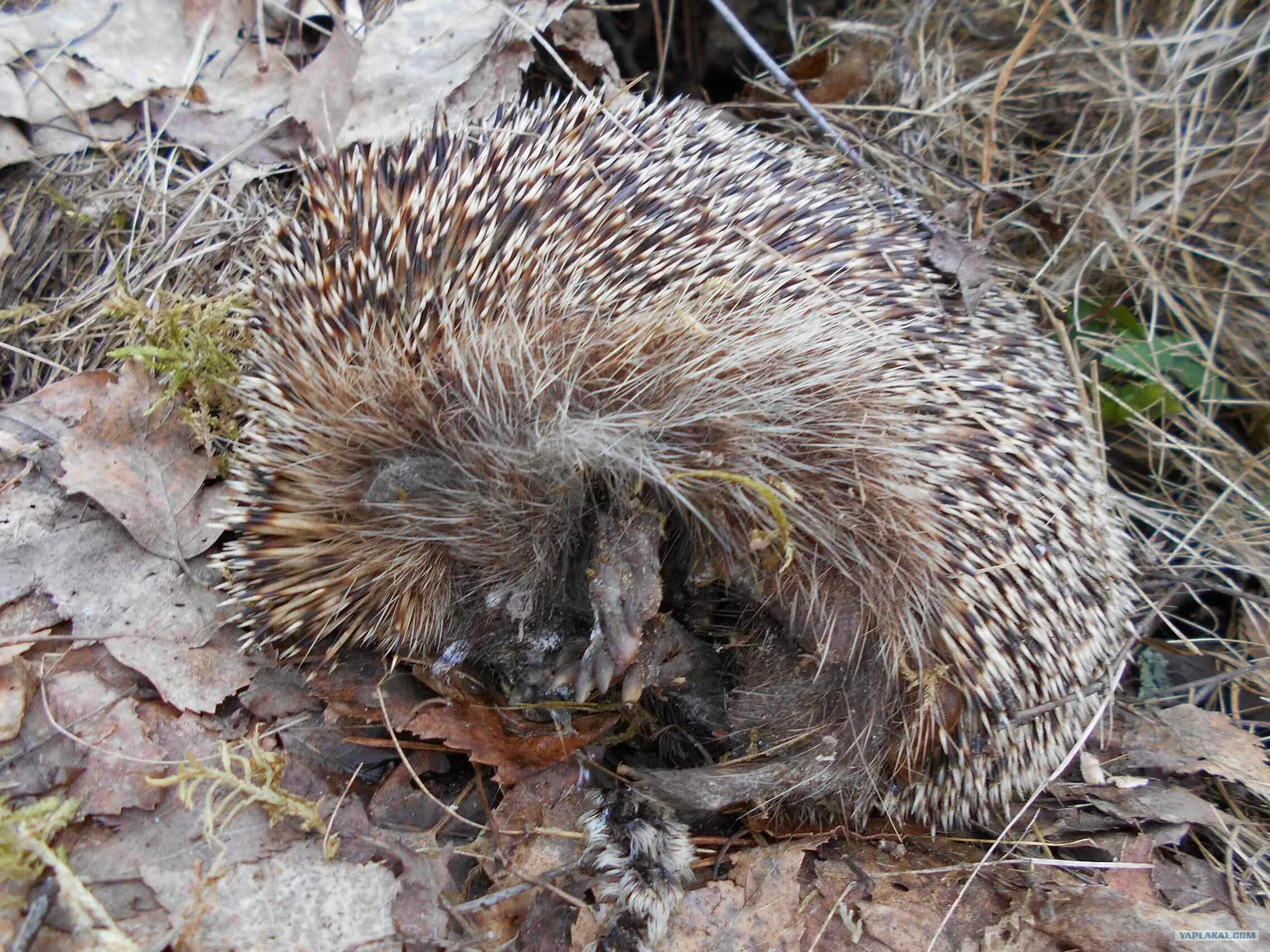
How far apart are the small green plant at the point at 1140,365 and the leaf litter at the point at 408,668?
21 mm

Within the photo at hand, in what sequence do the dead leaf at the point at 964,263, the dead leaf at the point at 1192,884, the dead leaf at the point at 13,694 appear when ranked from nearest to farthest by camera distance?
the dead leaf at the point at 13,694 < the dead leaf at the point at 1192,884 < the dead leaf at the point at 964,263

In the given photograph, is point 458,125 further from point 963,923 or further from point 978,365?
point 963,923

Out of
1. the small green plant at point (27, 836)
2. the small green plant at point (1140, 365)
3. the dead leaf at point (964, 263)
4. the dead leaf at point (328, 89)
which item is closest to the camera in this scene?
the small green plant at point (27, 836)

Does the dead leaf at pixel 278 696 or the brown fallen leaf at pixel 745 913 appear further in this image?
the dead leaf at pixel 278 696

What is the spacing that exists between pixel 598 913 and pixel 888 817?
41.6 inches

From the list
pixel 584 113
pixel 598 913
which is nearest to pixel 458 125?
pixel 584 113

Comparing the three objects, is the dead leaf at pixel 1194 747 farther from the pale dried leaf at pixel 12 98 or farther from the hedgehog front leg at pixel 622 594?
the pale dried leaf at pixel 12 98

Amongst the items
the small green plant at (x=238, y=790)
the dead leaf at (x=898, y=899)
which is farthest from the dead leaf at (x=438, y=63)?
the dead leaf at (x=898, y=899)

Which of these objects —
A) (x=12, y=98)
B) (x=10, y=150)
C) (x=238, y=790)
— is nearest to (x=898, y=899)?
(x=238, y=790)

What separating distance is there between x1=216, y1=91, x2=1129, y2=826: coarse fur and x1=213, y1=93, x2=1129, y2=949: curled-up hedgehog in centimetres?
1

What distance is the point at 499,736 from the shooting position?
9.05 feet

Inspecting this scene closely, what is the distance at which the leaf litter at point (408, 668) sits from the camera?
2424 mm

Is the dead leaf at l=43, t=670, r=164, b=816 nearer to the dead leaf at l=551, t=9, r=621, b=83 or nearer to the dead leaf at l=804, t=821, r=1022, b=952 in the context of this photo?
the dead leaf at l=804, t=821, r=1022, b=952

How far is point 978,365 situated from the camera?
8.79 feet
